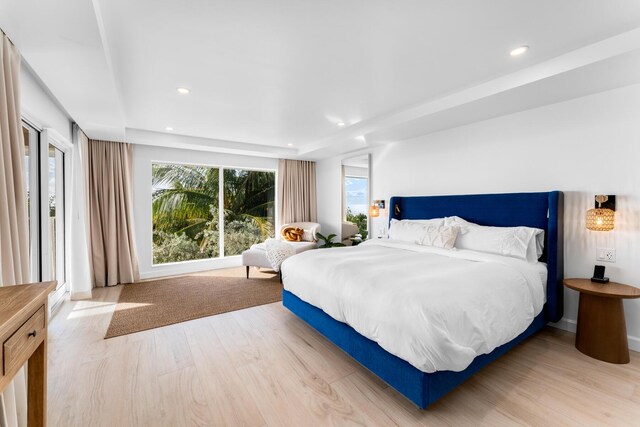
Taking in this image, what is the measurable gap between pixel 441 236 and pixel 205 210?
427 centimetres

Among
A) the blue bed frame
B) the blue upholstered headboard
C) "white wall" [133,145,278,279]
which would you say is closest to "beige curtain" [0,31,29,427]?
the blue bed frame

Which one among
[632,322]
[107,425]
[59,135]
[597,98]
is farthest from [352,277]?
[59,135]

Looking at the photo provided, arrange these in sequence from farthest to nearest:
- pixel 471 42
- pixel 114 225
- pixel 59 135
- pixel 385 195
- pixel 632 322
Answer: pixel 385 195 < pixel 114 225 < pixel 59 135 < pixel 632 322 < pixel 471 42

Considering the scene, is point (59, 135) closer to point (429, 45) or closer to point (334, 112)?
point (334, 112)

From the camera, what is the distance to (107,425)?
1.63 metres

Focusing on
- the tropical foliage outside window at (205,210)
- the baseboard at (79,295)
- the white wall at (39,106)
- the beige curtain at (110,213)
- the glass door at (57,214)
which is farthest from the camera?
the tropical foliage outside window at (205,210)

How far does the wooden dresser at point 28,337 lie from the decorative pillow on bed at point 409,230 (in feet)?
10.9

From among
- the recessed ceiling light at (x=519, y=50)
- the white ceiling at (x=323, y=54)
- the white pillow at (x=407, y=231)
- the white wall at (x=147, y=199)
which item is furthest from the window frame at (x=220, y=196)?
the recessed ceiling light at (x=519, y=50)

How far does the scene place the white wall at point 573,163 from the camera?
2447 millimetres

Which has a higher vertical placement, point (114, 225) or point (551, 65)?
point (551, 65)

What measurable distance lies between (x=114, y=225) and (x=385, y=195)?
4.32 m

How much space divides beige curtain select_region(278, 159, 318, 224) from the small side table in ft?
15.4

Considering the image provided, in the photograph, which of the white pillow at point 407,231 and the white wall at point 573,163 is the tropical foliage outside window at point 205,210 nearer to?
the white pillow at point 407,231

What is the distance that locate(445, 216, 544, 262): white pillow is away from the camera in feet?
8.96
